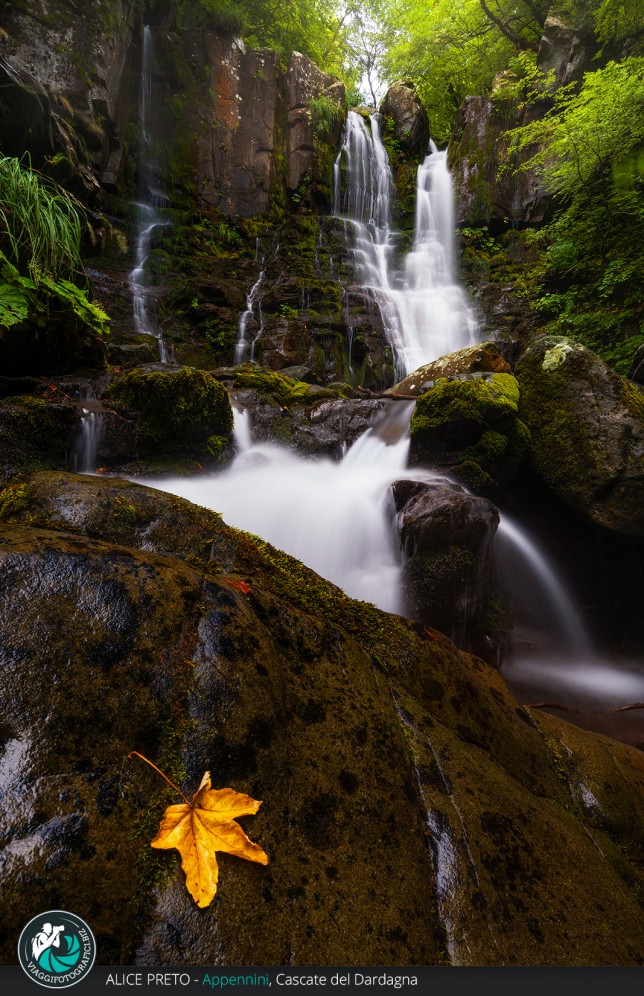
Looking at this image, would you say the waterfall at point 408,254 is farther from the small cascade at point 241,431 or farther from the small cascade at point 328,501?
the small cascade at point 241,431

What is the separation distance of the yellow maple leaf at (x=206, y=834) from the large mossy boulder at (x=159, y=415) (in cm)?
487

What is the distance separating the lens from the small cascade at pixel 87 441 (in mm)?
4895

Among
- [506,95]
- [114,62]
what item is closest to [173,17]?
[114,62]

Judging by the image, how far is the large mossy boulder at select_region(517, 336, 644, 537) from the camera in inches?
181

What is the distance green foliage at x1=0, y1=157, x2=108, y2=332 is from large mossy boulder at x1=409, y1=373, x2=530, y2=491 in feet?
14.8

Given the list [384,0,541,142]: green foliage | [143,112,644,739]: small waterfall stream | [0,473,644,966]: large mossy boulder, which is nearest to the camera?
[0,473,644,966]: large mossy boulder

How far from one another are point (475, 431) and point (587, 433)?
1.25m

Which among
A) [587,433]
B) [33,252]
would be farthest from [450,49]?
[33,252]

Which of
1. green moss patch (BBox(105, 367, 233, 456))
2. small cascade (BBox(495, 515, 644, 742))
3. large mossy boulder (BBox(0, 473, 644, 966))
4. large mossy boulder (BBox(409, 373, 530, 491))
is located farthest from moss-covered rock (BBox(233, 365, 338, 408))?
large mossy boulder (BBox(0, 473, 644, 966))

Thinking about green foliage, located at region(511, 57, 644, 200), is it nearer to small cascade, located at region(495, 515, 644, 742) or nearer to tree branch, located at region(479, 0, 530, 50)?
small cascade, located at region(495, 515, 644, 742)

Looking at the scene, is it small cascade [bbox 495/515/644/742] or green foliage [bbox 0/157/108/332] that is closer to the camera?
small cascade [bbox 495/515/644/742]

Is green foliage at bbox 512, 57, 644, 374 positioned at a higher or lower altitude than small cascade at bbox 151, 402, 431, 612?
higher

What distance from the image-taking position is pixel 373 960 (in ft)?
3.03

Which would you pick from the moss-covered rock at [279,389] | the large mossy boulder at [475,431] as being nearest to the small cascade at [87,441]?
the moss-covered rock at [279,389]
